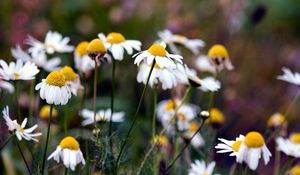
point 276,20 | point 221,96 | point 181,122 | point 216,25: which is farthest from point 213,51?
point 276,20

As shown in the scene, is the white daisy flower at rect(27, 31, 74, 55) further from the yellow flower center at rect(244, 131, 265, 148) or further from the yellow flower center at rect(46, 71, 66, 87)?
the yellow flower center at rect(244, 131, 265, 148)

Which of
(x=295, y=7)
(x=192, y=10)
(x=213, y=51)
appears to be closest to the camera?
(x=213, y=51)

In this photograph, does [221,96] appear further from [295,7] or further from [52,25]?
[295,7]

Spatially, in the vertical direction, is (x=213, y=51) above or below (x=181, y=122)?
above

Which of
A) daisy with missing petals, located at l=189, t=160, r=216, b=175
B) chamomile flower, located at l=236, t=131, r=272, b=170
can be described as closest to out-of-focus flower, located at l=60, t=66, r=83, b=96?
daisy with missing petals, located at l=189, t=160, r=216, b=175

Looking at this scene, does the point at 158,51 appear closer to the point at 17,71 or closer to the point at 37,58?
the point at 17,71

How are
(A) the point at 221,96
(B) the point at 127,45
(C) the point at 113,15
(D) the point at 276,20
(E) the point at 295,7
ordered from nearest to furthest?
(B) the point at 127,45 < (A) the point at 221,96 < (C) the point at 113,15 < (D) the point at 276,20 < (E) the point at 295,7

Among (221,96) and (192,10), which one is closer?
(221,96)

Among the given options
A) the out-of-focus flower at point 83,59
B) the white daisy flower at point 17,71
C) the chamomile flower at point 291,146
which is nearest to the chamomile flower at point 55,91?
the white daisy flower at point 17,71
